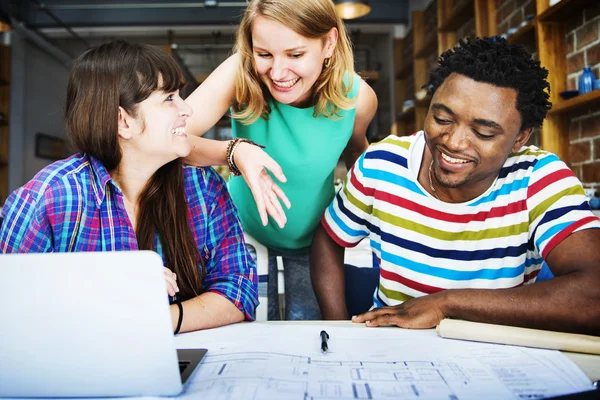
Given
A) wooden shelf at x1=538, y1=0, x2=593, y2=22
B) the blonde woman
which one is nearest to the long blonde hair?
the blonde woman

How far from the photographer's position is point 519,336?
0.84m

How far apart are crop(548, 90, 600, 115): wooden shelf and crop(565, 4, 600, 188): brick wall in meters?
0.08

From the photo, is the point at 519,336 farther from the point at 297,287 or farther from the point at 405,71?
the point at 405,71

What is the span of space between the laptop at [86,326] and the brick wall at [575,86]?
2.52m

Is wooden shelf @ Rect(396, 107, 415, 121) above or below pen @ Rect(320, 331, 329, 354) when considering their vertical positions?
above

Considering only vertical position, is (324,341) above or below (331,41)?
below

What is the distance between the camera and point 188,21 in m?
6.29

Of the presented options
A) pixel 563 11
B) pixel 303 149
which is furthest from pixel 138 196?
pixel 563 11

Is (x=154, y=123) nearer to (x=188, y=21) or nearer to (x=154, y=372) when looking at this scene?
(x=154, y=372)

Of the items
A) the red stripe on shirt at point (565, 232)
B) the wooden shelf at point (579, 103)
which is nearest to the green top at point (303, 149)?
the red stripe on shirt at point (565, 232)

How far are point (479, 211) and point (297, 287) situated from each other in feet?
2.54

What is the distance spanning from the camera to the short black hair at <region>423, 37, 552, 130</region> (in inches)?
44.6

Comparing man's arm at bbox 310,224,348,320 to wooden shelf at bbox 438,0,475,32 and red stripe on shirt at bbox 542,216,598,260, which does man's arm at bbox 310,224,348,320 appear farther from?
wooden shelf at bbox 438,0,475,32

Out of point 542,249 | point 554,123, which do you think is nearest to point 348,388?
point 542,249
